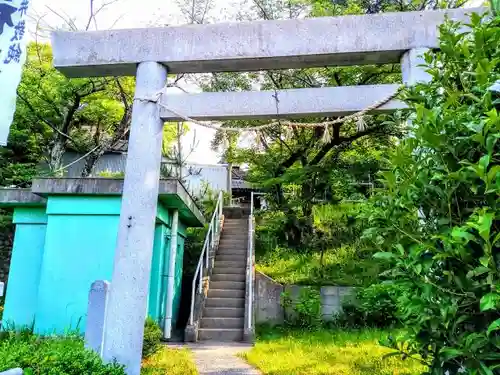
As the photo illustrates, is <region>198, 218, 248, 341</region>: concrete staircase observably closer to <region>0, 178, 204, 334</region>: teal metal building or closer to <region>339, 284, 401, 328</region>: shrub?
<region>0, 178, 204, 334</region>: teal metal building

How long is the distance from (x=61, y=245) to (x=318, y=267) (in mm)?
6772

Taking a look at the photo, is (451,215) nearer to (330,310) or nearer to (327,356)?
(327,356)

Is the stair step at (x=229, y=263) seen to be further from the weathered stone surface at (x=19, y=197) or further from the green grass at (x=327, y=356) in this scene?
the weathered stone surface at (x=19, y=197)

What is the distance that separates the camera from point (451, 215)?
7.85 ft

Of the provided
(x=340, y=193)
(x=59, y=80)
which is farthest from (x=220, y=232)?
(x=59, y=80)

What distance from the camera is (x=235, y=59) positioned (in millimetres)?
4527

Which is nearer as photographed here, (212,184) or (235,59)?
(235,59)

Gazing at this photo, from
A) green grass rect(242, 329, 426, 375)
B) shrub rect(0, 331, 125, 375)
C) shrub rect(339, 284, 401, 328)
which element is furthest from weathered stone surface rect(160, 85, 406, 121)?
shrub rect(339, 284, 401, 328)

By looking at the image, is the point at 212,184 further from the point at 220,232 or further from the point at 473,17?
the point at 473,17

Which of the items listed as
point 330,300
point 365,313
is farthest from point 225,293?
point 365,313

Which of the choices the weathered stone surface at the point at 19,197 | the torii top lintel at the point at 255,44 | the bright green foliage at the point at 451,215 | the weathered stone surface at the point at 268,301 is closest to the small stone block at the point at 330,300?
the weathered stone surface at the point at 268,301

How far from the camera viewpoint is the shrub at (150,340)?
5.86 m

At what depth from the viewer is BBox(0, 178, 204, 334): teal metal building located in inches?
283

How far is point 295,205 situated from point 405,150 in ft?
35.2
